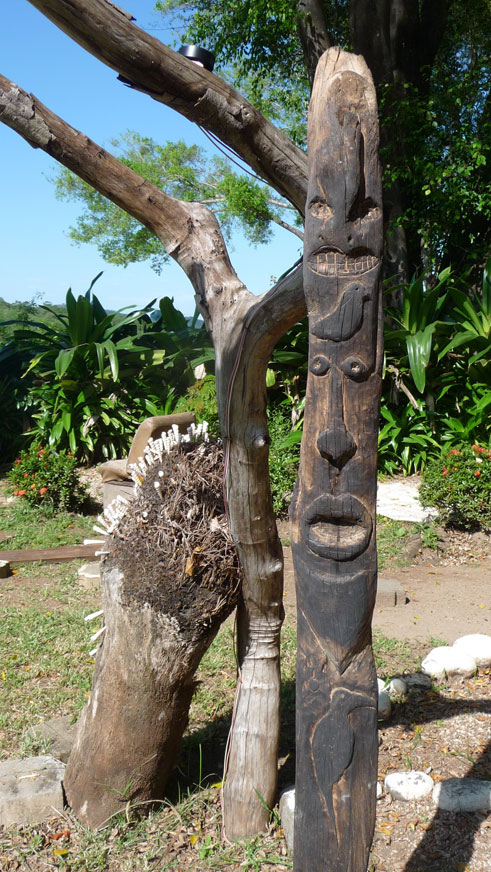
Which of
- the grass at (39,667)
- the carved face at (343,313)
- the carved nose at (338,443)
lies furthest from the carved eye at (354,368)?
the grass at (39,667)

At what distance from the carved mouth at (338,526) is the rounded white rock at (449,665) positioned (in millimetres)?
2176

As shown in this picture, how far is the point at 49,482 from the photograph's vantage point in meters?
6.94

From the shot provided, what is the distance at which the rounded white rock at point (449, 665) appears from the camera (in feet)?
12.2

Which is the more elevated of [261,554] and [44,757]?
[261,554]

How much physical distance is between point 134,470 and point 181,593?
1.88 ft

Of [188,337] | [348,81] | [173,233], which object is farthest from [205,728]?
[188,337]

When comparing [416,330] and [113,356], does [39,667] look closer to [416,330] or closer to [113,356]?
[113,356]

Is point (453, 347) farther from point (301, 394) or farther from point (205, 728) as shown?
point (205, 728)

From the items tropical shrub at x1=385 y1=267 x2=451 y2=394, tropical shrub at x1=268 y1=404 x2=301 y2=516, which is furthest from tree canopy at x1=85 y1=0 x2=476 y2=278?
tropical shrub at x1=268 y1=404 x2=301 y2=516

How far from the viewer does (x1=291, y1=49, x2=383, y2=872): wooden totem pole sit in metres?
1.83

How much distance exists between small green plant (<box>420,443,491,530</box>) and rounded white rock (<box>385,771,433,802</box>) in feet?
11.2

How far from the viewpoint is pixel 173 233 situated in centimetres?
257

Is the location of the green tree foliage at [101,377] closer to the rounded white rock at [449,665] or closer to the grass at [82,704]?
the grass at [82,704]

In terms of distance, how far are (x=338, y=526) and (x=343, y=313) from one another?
587 mm
